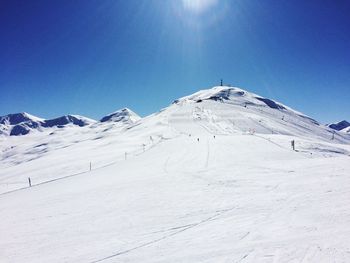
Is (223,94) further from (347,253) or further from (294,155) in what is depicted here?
(347,253)

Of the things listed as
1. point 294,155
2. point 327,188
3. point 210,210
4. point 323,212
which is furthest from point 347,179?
point 294,155

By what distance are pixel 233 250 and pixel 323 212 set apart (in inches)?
163

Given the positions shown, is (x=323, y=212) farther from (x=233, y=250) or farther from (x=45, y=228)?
(x=45, y=228)

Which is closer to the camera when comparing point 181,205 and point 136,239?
point 136,239

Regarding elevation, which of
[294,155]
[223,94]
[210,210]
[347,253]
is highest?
[223,94]

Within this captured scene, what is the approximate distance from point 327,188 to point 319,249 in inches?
254

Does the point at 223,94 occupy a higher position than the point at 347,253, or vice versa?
the point at 223,94

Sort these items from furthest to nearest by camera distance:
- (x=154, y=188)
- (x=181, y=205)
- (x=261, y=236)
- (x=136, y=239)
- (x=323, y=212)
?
(x=154, y=188)
(x=181, y=205)
(x=323, y=212)
(x=136, y=239)
(x=261, y=236)

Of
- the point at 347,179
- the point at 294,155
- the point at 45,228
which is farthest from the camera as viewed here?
the point at 294,155

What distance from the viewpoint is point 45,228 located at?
11258 millimetres

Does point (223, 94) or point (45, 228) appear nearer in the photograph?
point (45, 228)

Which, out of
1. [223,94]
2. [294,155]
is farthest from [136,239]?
[223,94]

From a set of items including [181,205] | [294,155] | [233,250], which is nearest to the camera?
[233,250]

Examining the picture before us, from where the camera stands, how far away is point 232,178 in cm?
1717
